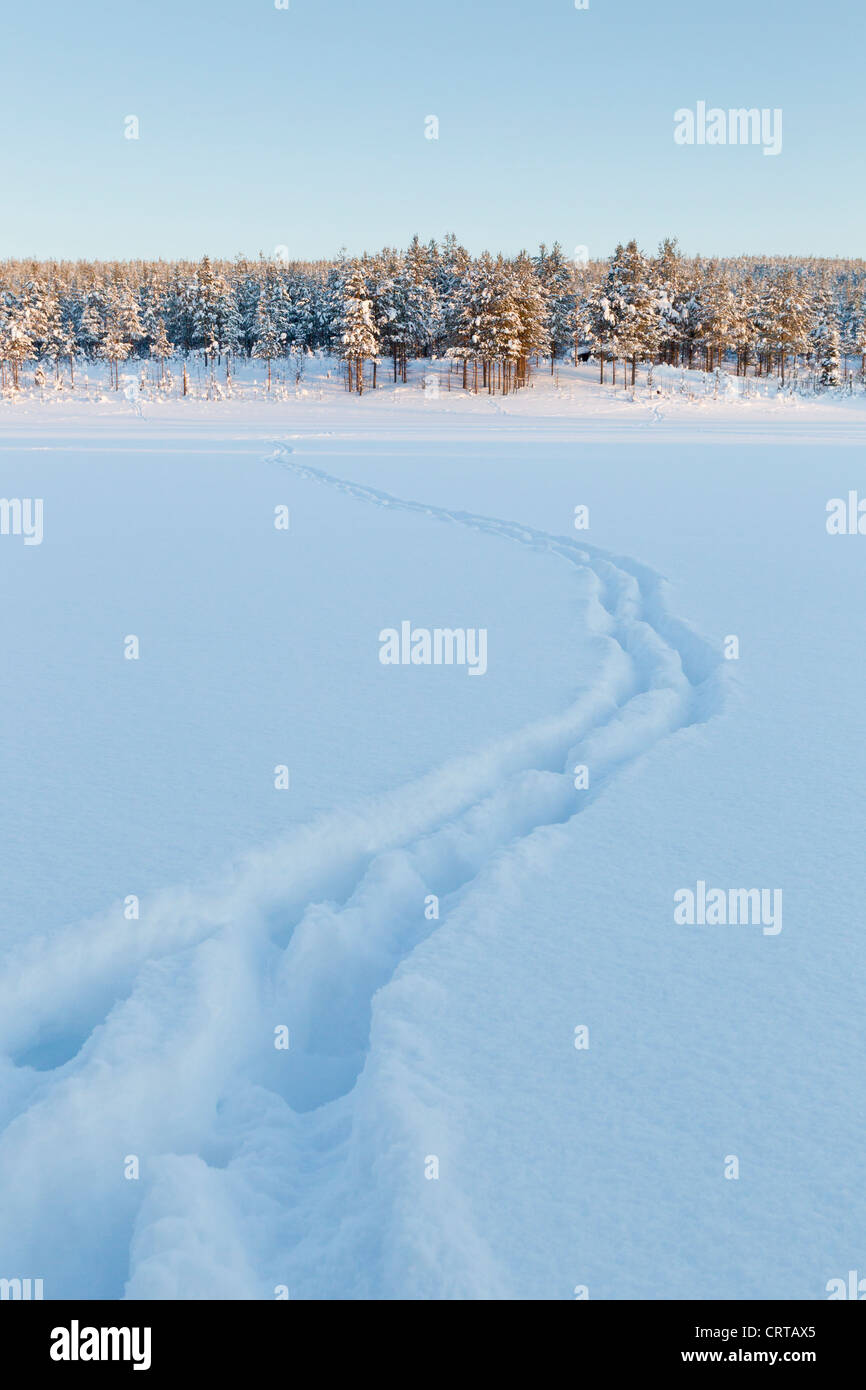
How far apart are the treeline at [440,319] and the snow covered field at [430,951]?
52991 mm

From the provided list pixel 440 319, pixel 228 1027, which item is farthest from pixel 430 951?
pixel 440 319

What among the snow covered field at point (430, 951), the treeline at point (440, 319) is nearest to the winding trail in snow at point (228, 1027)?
the snow covered field at point (430, 951)

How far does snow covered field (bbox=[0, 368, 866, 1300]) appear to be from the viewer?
94.6 inches

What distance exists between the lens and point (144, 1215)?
8.22 feet

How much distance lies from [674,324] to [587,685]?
231ft

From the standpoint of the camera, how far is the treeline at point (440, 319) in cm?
5659

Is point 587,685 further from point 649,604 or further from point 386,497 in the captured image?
point 386,497

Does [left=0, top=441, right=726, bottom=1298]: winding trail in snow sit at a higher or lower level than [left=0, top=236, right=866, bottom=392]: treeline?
lower

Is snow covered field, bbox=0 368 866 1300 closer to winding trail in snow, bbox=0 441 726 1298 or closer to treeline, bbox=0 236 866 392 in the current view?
winding trail in snow, bbox=0 441 726 1298

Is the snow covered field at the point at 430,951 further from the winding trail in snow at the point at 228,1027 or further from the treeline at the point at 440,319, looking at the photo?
the treeline at the point at 440,319

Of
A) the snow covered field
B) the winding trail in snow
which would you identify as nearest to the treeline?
the snow covered field

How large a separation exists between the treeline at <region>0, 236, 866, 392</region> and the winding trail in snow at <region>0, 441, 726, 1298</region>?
182 feet
